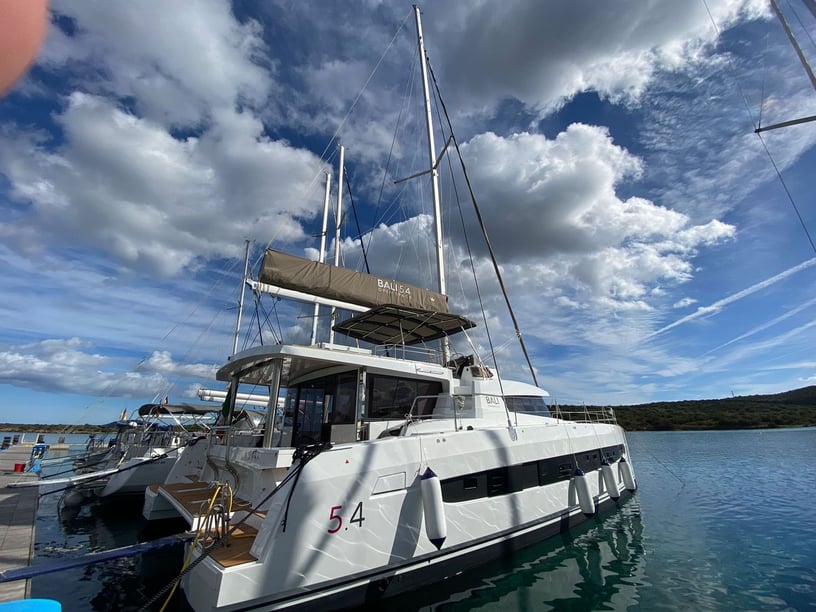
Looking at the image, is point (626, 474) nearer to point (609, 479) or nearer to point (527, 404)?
point (609, 479)

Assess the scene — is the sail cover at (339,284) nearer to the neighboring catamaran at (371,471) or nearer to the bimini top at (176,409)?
the neighboring catamaran at (371,471)

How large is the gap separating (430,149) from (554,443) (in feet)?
28.1

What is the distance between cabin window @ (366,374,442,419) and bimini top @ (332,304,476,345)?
111 cm

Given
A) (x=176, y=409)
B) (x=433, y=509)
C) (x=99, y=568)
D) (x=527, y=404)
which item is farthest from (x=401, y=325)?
(x=176, y=409)

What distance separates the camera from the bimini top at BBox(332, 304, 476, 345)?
844 cm

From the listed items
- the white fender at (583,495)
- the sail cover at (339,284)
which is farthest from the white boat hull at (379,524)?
the sail cover at (339,284)

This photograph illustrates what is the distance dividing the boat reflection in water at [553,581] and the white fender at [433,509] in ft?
2.91

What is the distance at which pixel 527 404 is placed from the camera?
9.52m

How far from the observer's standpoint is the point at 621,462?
448 inches

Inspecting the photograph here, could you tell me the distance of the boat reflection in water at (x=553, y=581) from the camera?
538 centimetres

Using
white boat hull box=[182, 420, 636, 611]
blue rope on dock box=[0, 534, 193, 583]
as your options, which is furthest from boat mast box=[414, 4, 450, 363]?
blue rope on dock box=[0, 534, 193, 583]

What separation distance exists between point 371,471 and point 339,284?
4286 millimetres

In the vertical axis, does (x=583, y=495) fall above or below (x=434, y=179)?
below

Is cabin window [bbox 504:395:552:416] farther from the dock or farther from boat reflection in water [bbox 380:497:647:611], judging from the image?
the dock
